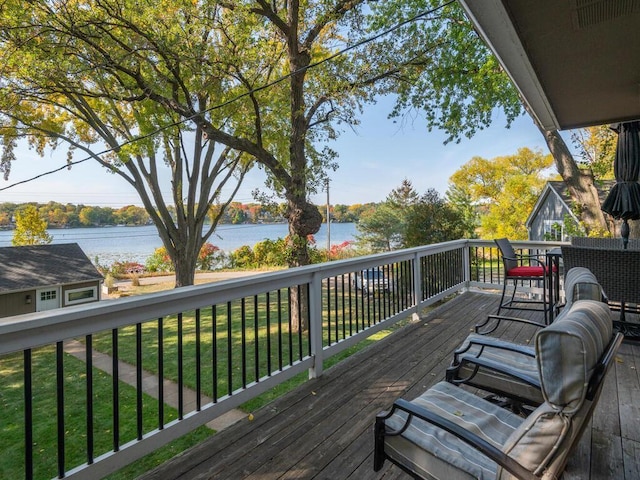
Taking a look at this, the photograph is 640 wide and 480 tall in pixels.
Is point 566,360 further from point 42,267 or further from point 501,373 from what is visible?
point 42,267

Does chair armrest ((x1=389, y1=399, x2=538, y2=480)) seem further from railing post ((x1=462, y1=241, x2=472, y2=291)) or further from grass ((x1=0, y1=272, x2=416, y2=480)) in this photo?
railing post ((x1=462, y1=241, x2=472, y2=291))

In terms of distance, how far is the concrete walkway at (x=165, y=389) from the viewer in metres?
3.39

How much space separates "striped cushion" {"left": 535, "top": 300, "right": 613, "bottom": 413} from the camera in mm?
995

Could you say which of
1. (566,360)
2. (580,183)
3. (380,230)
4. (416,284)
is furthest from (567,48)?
(380,230)

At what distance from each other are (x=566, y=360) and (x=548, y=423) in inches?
8.3

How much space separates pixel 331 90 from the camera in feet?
23.7

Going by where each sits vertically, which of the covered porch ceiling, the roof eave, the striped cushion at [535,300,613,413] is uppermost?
the covered porch ceiling

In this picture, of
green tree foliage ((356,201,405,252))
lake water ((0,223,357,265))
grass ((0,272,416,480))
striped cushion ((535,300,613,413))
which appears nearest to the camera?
striped cushion ((535,300,613,413))

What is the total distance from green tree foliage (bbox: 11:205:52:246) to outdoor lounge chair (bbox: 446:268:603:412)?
1796 centimetres

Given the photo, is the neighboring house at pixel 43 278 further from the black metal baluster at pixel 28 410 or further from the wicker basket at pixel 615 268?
the wicker basket at pixel 615 268

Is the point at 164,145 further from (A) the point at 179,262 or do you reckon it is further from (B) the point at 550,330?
(B) the point at 550,330

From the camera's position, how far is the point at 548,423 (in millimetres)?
1035

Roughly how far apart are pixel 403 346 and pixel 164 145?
1071 cm

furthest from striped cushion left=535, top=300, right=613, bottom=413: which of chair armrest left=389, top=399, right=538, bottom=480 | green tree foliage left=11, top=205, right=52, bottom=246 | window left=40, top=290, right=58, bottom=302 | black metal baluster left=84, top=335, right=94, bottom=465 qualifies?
green tree foliage left=11, top=205, right=52, bottom=246
